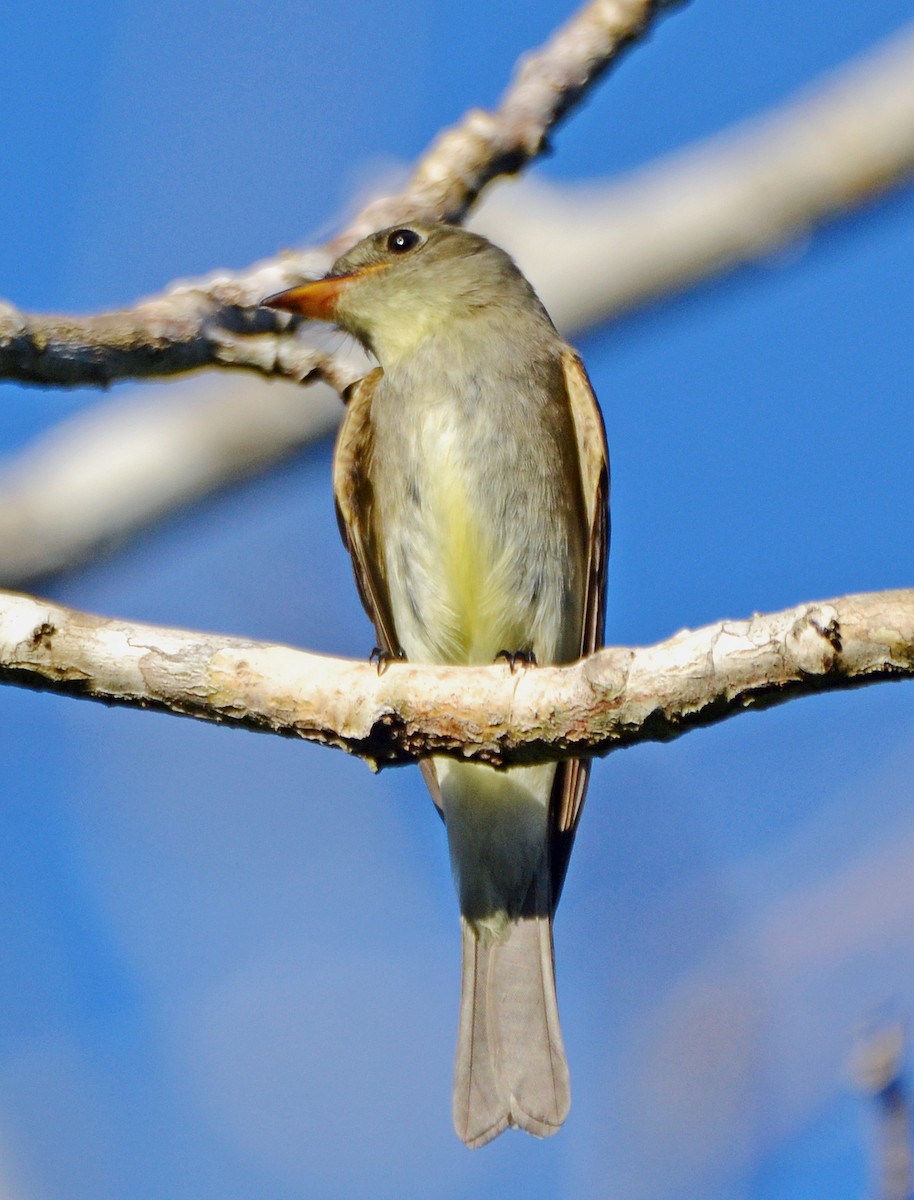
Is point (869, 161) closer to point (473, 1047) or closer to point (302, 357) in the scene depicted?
point (302, 357)

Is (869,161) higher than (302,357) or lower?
higher

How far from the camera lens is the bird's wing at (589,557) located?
16.7 ft

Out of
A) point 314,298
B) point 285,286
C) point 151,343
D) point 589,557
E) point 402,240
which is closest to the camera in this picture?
point 151,343

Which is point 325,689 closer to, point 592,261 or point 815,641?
point 815,641

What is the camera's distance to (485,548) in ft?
16.5

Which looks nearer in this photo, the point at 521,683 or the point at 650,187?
the point at 521,683

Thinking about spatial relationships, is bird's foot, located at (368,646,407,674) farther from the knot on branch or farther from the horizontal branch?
the knot on branch

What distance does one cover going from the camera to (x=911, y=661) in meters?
2.83

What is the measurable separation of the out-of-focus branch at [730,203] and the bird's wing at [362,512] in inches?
43.1

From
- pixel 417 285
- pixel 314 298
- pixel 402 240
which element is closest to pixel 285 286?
pixel 314 298

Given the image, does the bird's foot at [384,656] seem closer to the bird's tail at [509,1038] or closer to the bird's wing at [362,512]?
the bird's wing at [362,512]

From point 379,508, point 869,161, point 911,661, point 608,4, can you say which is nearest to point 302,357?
point 379,508

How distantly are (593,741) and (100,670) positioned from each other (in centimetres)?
101

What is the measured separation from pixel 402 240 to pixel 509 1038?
8.15ft
